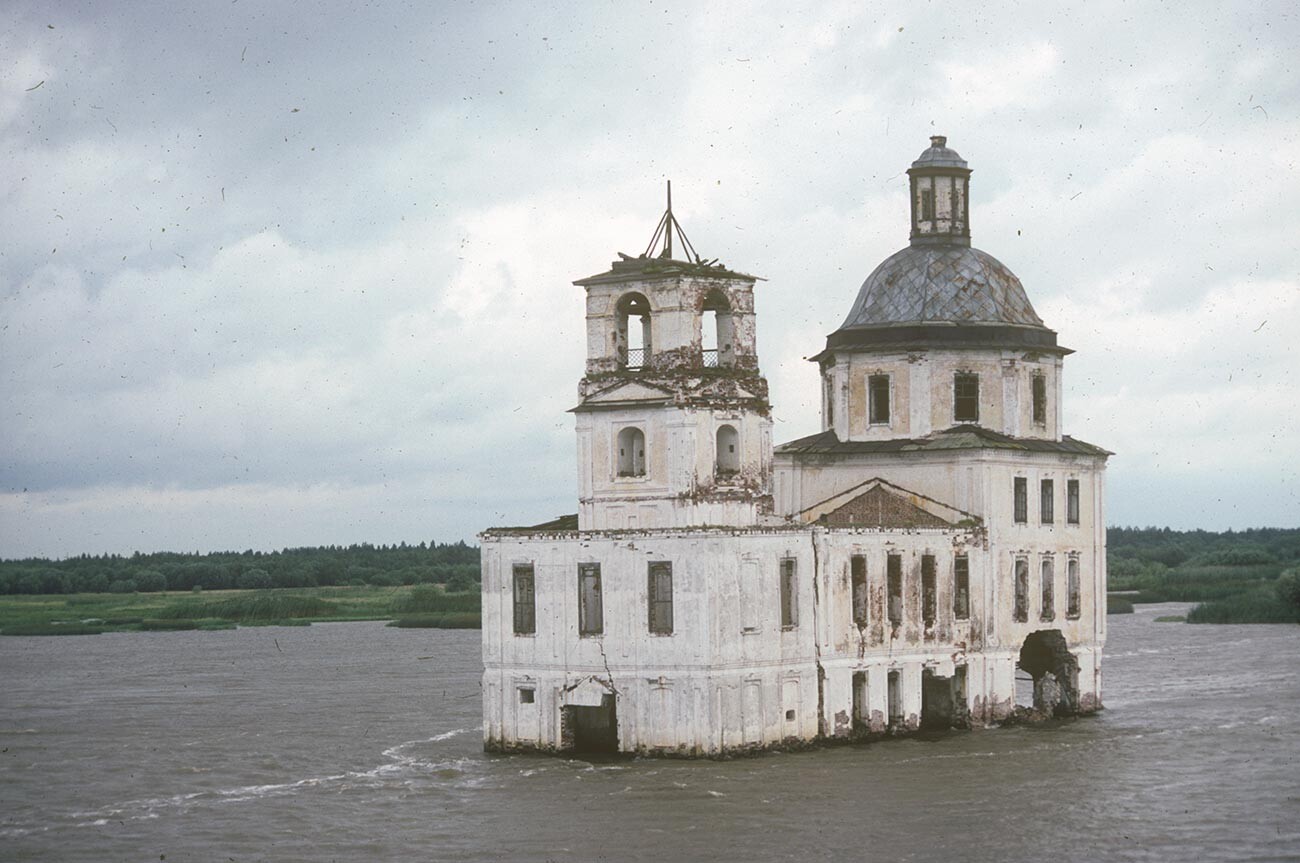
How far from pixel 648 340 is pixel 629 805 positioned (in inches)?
453

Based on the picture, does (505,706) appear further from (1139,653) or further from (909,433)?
(1139,653)

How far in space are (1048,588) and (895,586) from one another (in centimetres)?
706

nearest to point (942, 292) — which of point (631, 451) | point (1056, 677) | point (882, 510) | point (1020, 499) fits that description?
point (1020, 499)

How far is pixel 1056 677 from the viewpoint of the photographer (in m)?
56.8

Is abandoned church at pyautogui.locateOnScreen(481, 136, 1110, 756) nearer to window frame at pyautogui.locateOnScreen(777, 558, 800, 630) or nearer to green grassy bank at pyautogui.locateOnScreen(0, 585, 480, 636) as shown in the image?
window frame at pyautogui.locateOnScreen(777, 558, 800, 630)

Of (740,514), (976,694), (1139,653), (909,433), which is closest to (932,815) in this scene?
(740,514)

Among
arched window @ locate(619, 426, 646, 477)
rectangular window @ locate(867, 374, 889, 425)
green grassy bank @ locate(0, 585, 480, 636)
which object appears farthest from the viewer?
green grassy bank @ locate(0, 585, 480, 636)

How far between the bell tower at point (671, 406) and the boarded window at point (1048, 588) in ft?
36.5

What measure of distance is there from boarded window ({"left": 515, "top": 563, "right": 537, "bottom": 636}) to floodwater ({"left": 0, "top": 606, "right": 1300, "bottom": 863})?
2797mm

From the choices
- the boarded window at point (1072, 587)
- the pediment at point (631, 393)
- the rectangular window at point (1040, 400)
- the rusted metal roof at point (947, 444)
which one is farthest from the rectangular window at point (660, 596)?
the rectangular window at point (1040, 400)

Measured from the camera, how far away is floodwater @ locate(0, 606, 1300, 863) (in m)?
38.6

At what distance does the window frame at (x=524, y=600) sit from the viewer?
4700 centimetres

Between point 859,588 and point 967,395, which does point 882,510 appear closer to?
point 859,588

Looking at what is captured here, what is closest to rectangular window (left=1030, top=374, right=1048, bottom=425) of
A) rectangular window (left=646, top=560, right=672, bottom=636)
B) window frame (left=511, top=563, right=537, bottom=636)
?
rectangular window (left=646, top=560, right=672, bottom=636)
